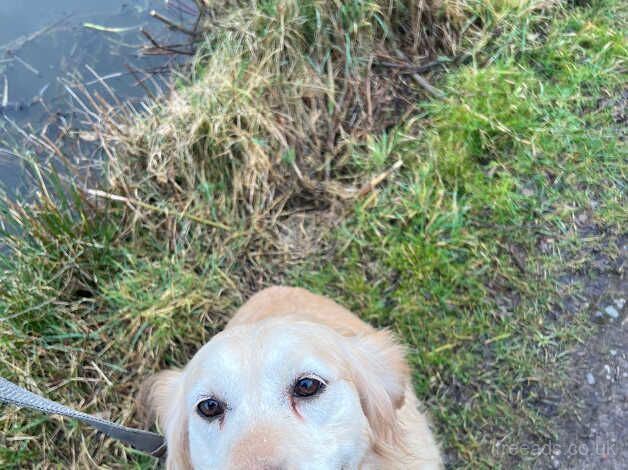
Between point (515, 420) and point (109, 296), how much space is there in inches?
81.1

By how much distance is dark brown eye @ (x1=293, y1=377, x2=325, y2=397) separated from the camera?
154 cm

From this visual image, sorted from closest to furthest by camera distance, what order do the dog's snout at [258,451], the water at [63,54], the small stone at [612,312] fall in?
1. the dog's snout at [258,451]
2. the small stone at [612,312]
3. the water at [63,54]

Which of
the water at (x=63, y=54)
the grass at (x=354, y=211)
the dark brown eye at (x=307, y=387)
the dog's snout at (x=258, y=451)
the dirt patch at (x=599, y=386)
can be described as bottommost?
the dirt patch at (x=599, y=386)

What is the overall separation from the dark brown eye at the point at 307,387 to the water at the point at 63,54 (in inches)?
104

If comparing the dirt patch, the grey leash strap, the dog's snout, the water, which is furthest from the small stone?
the water

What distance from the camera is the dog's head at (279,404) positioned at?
142 centimetres

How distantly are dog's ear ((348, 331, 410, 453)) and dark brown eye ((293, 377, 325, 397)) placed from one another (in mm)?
168

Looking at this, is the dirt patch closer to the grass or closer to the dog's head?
the grass

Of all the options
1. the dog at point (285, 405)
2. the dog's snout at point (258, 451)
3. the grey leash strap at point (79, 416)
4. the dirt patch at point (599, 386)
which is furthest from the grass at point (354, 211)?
the dog's snout at point (258, 451)

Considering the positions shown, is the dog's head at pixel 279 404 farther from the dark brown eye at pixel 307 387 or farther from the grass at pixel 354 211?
the grass at pixel 354 211

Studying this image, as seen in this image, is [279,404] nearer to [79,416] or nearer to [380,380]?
[380,380]

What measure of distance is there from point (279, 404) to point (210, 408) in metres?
0.23

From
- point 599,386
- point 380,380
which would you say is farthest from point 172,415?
point 599,386

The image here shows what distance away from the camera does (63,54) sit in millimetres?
3709
